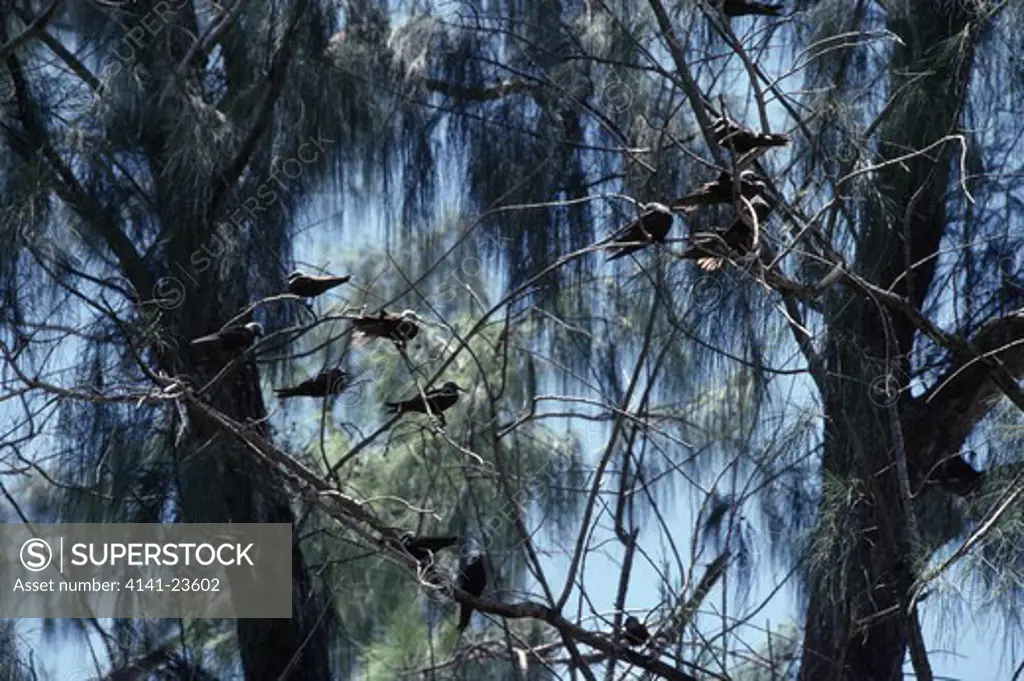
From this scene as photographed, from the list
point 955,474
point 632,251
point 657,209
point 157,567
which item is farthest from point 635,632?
point 157,567

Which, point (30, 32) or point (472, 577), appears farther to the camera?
point (30, 32)

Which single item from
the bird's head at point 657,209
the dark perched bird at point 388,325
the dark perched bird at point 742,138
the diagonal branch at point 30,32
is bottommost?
the dark perched bird at point 388,325

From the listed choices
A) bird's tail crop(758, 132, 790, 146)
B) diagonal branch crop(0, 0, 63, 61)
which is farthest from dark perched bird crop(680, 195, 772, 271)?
diagonal branch crop(0, 0, 63, 61)

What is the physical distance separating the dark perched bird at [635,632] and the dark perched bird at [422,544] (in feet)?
1.08

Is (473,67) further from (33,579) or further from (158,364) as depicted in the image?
(33,579)

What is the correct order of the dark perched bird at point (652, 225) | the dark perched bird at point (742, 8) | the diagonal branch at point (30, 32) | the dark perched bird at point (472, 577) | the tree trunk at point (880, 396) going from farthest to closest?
the diagonal branch at point (30, 32) → the tree trunk at point (880, 396) → the dark perched bird at point (472, 577) → the dark perched bird at point (742, 8) → the dark perched bird at point (652, 225)

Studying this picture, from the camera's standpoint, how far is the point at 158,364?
11.9 feet

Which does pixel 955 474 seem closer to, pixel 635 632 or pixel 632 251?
pixel 635 632

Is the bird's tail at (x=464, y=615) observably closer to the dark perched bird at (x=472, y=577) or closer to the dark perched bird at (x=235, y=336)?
the dark perched bird at (x=472, y=577)

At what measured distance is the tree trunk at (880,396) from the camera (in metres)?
3.21

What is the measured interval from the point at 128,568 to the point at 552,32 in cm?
128

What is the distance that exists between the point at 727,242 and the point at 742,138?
0.17 meters

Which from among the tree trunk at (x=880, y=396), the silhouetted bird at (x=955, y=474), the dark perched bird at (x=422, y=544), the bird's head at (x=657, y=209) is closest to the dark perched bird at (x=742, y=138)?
the bird's head at (x=657, y=209)

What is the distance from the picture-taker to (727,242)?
2.64 m
